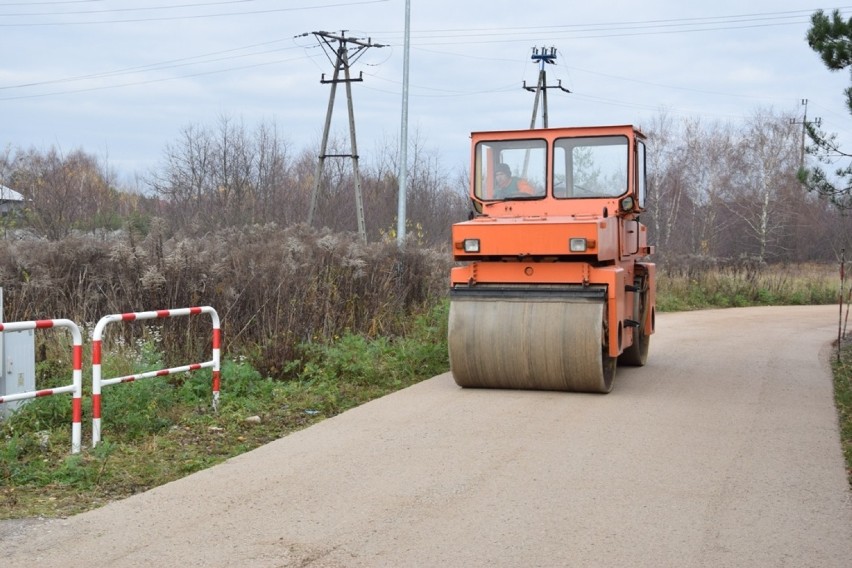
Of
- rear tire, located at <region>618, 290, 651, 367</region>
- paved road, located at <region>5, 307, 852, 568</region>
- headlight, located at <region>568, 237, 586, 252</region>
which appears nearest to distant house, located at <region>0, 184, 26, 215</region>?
rear tire, located at <region>618, 290, 651, 367</region>

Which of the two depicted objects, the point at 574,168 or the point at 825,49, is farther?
the point at 825,49

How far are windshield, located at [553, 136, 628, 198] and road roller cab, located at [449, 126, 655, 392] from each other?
0.04 ft

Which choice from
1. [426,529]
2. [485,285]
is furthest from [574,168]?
[426,529]

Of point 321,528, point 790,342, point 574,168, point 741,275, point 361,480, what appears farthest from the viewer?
point 741,275

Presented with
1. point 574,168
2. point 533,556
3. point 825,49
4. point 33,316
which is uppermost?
point 825,49

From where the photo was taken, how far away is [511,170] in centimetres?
1205

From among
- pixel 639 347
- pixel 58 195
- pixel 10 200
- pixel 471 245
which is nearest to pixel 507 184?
pixel 471 245

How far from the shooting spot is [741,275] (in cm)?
3067

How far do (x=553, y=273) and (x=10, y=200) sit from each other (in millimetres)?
18201

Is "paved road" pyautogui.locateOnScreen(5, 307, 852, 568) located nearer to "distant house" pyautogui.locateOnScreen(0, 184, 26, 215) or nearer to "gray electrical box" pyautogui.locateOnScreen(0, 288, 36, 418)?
"gray electrical box" pyautogui.locateOnScreen(0, 288, 36, 418)

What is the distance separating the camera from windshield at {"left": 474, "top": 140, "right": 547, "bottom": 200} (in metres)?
11.9

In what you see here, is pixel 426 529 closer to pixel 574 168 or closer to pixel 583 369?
pixel 583 369

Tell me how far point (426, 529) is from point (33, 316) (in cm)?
862

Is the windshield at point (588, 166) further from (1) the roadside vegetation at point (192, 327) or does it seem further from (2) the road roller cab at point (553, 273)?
(1) the roadside vegetation at point (192, 327)
